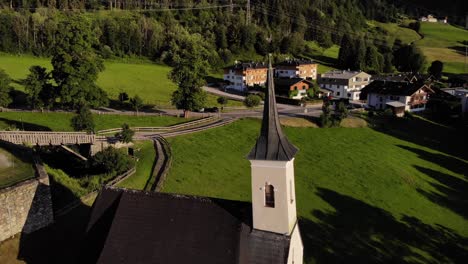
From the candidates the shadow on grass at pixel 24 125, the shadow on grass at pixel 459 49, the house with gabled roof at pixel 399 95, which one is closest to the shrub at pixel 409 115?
the house with gabled roof at pixel 399 95

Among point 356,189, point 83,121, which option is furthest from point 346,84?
point 83,121

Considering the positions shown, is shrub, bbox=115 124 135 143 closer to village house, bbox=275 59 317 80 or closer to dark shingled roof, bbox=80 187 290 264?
dark shingled roof, bbox=80 187 290 264

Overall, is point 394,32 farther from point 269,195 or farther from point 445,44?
point 269,195

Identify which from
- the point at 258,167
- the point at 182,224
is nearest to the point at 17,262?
the point at 182,224

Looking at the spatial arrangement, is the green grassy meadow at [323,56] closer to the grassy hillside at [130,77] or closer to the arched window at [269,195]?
the grassy hillside at [130,77]

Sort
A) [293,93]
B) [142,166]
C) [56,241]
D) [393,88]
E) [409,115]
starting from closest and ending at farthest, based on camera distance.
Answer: [56,241], [142,166], [409,115], [393,88], [293,93]

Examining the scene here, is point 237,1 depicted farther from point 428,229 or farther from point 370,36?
point 428,229

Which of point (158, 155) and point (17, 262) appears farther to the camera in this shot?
point (158, 155)
